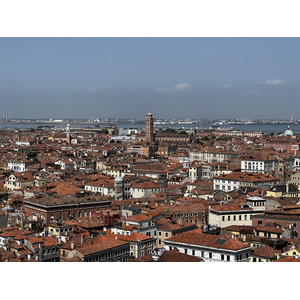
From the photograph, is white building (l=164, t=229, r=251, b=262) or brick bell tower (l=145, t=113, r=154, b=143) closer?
white building (l=164, t=229, r=251, b=262)

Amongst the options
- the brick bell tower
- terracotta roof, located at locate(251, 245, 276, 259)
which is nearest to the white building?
terracotta roof, located at locate(251, 245, 276, 259)

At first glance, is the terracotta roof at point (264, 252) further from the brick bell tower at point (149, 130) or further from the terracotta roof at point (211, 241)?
the brick bell tower at point (149, 130)

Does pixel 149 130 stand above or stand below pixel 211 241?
above

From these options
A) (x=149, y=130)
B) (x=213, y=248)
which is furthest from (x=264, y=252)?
(x=149, y=130)

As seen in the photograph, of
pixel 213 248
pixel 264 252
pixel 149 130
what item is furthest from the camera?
pixel 149 130

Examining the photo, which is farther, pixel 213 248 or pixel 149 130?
pixel 149 130

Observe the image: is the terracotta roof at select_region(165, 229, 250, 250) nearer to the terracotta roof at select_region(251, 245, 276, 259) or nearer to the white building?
the white building

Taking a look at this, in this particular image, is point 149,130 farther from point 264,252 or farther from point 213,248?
point 213,248

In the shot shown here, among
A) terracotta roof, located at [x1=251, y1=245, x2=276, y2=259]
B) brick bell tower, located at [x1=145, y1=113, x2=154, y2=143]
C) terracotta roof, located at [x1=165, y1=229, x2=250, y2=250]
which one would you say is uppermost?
brick bell tower, located at [x1=145, y1=113, x2=154, y2=143]

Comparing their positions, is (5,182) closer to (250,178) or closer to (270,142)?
(250,178)

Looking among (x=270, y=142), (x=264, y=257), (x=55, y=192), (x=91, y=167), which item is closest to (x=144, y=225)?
(x=264, y=257)

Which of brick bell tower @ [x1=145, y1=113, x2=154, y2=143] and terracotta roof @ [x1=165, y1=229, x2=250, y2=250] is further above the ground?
brick bell tower @ [x1=145, y1=113, x2=154, y2=143]

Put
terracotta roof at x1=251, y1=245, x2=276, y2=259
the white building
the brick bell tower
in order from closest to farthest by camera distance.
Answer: the white building → terracotta roof at x1=251, y1=245, x2=276, y2=259 → the brick bell tower

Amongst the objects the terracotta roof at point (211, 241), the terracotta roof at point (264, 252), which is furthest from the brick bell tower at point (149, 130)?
the terracotta roof at point (264, 252)
